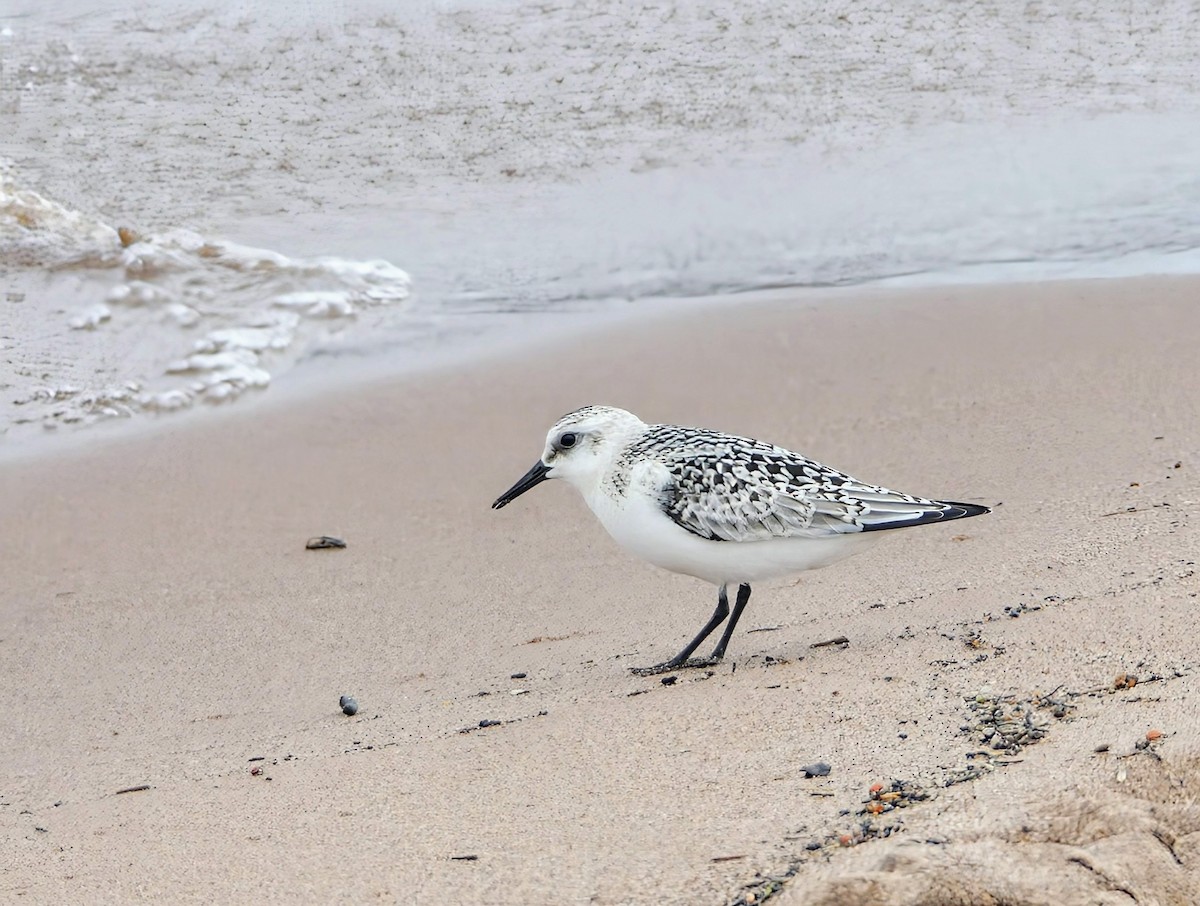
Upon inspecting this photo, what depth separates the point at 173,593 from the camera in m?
5.97

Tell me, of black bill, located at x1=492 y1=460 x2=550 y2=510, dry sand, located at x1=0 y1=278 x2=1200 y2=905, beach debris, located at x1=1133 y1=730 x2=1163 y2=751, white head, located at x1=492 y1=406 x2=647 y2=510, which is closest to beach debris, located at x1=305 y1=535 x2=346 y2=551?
dry sand, located at x1=0 y1=278 x2=1200 y2=905

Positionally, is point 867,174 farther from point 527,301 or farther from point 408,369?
point 408,369

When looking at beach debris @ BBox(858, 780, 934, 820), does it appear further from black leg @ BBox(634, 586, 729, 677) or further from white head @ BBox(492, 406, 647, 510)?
white head @ BBox(492, 406, 647, 510)

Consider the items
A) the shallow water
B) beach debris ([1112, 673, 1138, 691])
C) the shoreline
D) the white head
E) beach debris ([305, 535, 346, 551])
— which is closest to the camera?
beach debris ([1112, 673, 1138, 691])

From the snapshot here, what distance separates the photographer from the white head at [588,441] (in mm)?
4949

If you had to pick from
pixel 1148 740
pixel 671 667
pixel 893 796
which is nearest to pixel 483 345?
pixel 671 667

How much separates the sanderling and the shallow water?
3.56 metres

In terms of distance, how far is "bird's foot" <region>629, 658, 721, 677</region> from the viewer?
15.2 ft

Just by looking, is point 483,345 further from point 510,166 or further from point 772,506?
point 772,506

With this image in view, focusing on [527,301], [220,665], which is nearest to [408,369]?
[527,301]

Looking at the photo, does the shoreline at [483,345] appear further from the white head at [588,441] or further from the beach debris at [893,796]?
the beach debris at [893,796]

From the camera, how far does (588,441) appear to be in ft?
16.4

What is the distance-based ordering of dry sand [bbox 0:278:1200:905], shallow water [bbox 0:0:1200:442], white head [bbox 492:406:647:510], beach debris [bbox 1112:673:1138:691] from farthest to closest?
1. shallow water [bbox 0:0:1200:442]
2. white head [bbox 492:406:647:510]
3. beach debris [bbox 1112:673:1138:691]
4. dry sand [bbox 0:278:1200:905]

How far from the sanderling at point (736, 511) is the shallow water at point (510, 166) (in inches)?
140
